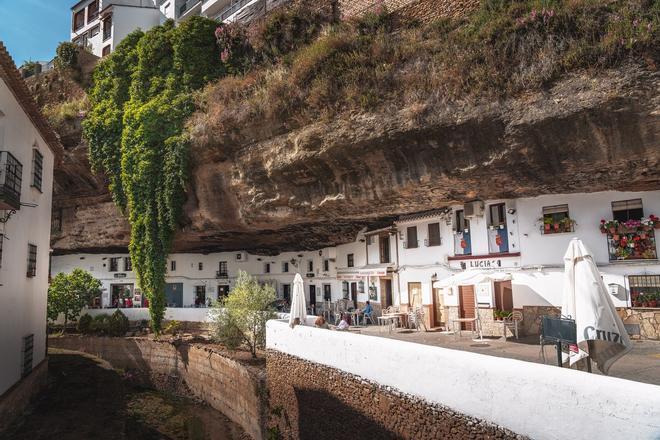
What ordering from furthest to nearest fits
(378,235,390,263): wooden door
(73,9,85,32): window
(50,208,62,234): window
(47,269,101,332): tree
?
(73,9,85,32): window, (50,208,62,234): window, (47,269,101,332): tree, (378,235,390,263): wooden door

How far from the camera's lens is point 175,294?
105ft

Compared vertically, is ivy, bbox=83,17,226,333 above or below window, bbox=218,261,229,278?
above

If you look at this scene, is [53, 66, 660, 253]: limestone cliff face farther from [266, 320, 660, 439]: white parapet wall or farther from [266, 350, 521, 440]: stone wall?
[266, 320, 660, 439]: white parapet wall

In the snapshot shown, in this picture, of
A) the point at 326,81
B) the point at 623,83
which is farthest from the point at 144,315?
the point at 623,83

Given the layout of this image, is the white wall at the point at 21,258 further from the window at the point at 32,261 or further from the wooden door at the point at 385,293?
the wooden door at the point at 385,293

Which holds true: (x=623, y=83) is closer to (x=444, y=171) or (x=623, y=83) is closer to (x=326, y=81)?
(x=444, y=171)

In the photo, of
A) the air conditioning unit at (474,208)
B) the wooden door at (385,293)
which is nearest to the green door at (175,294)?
the wooden door at (385,293)

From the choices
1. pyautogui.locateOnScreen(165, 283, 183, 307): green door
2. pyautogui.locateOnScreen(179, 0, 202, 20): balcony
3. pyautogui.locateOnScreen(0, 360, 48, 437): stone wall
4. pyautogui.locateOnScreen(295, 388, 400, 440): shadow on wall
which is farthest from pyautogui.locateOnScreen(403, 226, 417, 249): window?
pyautogui.locateOnScreen(179, 0, 202, 20): balcony

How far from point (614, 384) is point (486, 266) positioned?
37.8 ft

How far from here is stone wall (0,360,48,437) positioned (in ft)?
37.2

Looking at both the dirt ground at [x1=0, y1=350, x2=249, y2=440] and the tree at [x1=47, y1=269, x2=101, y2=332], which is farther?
the tree at [x1=47, y1=269, x2=101, y2=332]

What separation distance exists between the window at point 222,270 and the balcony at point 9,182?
19532 millimetres

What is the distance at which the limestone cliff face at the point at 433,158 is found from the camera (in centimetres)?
1145

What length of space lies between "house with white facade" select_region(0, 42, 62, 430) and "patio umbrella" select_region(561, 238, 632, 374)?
38.5ft
